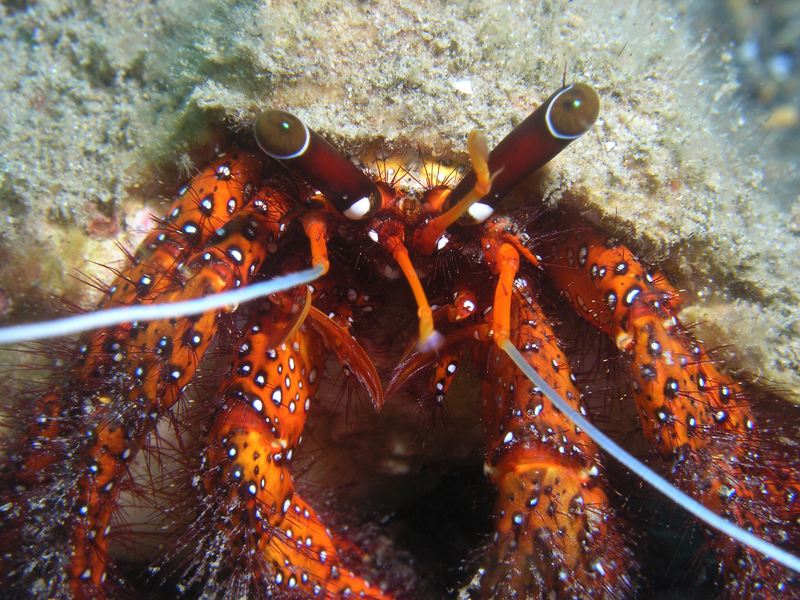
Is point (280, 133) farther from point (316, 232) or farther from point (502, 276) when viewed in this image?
point (502, 276)

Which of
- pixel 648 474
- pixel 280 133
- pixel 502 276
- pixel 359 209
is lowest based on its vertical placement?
pixel 648 474

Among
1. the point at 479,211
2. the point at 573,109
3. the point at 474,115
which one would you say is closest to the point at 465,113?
the point at 474,115

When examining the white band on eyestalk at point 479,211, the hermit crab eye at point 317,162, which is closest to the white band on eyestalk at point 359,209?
the hermit crab eye at point 317,162

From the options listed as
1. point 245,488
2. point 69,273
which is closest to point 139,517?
point 245,488

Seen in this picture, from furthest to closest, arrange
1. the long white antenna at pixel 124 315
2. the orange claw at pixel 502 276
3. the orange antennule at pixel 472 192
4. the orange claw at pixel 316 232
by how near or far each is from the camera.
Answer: the orange claw at pixel 316 232 → the orange claw at pixel 502 276 → the orange antennule at pixel 472 192 → the long white antenna at pixel 124 315

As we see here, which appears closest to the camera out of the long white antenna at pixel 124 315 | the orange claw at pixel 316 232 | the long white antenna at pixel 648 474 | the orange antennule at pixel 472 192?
the long white antenna at pixel 124 315

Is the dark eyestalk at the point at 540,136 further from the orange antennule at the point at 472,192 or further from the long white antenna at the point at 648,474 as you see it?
the long white antenna at the point at 648,474

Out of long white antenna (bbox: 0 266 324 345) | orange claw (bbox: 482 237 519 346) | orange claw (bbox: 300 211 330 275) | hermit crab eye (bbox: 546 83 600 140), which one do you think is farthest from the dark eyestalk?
long white antenna (bbox: 0 266 324 345)
